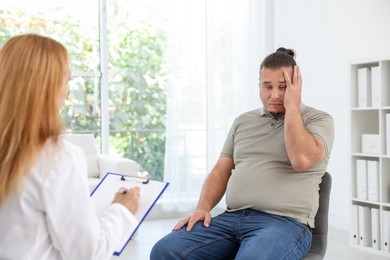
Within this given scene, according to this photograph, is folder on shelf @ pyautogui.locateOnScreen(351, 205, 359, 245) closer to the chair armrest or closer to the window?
the chair armrest

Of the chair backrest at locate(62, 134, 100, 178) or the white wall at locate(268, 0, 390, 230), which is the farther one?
the chair backrest at locate(62, 134, 100, 178)

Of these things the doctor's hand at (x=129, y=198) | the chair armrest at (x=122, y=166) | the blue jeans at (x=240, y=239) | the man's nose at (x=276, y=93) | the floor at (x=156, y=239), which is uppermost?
the man's nose at (x=276, y=93)

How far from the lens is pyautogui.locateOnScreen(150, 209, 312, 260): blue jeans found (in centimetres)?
190

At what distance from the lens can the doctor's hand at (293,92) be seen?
2.16m

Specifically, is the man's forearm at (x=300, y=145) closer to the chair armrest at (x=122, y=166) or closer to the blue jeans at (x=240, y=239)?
the blue jeans at (x=240, y=239)

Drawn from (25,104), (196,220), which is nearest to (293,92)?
(196,220)

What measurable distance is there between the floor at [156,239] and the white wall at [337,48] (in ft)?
1.28

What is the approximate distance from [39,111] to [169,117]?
3.81 meters

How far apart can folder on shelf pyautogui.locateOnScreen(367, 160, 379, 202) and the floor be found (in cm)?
37

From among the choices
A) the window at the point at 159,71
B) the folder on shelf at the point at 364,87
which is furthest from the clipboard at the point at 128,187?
the window at the point at 159,71

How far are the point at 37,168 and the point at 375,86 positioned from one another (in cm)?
286

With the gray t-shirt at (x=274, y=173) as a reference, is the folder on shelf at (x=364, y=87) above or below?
above

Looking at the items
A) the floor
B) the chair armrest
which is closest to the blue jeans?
the floor

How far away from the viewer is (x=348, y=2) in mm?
4527
